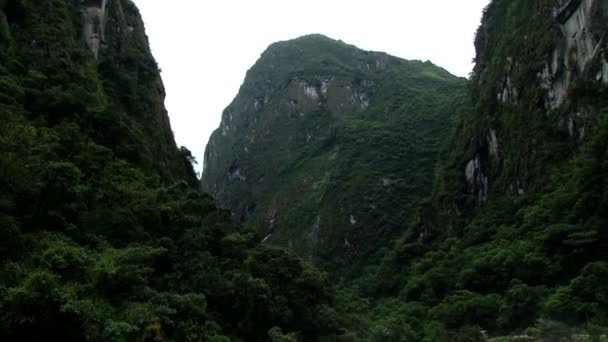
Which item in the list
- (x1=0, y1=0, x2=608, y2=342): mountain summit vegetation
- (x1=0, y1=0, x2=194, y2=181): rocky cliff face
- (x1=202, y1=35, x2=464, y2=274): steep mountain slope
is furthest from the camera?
(x1=202, y1=35, x2=464, y2=274): steep mountain slope

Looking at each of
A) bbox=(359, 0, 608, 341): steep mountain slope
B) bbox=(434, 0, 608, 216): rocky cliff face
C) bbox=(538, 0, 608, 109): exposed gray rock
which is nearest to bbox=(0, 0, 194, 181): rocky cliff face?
bbox=(359, 0, 608, 341): steep mountain slope

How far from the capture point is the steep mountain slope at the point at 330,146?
6931 centimetres

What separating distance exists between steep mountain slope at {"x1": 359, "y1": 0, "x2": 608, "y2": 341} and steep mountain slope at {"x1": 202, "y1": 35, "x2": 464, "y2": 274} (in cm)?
1442

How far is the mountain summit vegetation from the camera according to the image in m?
14.5

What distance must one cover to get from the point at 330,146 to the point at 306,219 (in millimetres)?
18599

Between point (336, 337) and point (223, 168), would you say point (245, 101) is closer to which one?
point (223, 168)

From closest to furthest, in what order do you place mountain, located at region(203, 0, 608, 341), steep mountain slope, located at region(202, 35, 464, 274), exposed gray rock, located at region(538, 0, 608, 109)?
mountain, located at region(203, 0, 608, 341), exposed gray rock, located at region(538, 0, 608, 109), steep mountain slope, located at region(202, 35, 464, 274)

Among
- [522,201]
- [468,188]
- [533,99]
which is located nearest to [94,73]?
[522,201]

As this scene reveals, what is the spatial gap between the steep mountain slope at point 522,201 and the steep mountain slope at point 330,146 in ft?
47.3

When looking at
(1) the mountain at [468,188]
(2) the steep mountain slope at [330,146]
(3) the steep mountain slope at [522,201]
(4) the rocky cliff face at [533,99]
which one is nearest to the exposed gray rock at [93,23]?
(1) the mountain at [468,188]

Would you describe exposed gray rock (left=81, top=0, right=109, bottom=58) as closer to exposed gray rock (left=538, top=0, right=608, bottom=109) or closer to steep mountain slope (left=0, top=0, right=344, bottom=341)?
steep mountain slope (left=0, top=0, right=344, bottom=341)

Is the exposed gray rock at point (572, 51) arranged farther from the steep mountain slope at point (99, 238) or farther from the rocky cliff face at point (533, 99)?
the steep mountain slope at point (99, 238)

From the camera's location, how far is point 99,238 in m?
16.5

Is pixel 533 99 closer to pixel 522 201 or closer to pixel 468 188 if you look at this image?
pixel 522 201
